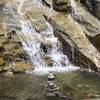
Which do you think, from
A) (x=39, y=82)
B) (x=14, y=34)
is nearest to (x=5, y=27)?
(x=14, y=34)

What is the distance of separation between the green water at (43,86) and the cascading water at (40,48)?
4.62 ft

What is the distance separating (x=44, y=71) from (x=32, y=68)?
0.75 meters

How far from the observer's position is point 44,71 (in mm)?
18016

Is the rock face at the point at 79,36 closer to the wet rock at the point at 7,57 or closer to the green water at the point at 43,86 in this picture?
the green water at the point at 43,86

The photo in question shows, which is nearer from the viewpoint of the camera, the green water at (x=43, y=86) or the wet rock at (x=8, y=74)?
the green water at (x=43, y=86)

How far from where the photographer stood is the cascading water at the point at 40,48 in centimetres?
1892

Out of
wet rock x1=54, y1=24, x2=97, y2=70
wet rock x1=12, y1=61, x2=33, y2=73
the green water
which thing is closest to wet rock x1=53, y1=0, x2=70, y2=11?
wet rock x1=54, y1=24, x2=97, y2=70

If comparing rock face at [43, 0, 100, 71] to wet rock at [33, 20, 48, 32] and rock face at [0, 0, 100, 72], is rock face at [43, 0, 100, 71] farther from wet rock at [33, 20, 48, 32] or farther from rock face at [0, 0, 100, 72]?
wet rock at [33, 20, 48, 32]

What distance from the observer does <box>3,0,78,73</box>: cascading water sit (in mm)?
18919

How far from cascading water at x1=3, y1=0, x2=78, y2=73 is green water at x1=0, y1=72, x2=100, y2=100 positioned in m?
1.41

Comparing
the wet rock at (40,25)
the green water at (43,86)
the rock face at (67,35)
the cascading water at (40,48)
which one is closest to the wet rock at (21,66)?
the rock face at (67,35)

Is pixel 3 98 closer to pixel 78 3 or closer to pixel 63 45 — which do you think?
pixel 63 45

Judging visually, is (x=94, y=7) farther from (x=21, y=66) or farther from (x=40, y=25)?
(x=21, y=66)

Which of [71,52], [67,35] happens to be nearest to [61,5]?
[67,35]
